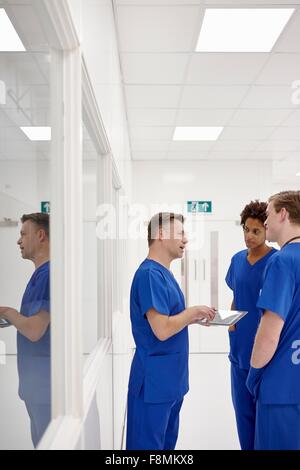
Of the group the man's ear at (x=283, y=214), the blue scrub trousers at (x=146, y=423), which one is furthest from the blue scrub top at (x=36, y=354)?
the man's ear at (x=283, y=214)

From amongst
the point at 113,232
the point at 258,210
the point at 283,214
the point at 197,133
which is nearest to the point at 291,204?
the point at 283,214

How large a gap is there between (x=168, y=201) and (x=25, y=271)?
491 cm

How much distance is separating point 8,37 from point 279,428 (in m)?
1.71

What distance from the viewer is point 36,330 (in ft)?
3.45

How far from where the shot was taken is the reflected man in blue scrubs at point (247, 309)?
2.45 meters

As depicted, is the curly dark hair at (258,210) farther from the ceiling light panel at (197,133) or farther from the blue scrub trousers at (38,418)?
the ceiling light panel at (197,133)

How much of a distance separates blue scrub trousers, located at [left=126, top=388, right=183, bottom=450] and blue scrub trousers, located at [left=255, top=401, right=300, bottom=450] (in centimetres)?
39

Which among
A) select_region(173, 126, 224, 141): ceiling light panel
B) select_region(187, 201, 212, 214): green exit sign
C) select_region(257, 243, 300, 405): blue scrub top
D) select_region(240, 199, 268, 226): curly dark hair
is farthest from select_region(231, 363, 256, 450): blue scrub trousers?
select_region(187, 201, 212, 214): green exit sign

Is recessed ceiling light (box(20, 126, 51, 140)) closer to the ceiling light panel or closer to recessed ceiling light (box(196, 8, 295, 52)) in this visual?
recessed ceiling light (box(196, 8, 295, 52))

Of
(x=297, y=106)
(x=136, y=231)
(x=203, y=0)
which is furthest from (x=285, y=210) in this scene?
(x=136, y=231)

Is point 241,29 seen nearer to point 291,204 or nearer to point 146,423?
point 291,204

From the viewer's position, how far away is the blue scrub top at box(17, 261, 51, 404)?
3.44ft

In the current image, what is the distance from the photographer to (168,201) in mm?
5910

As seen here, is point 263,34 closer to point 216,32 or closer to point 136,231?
point 216,32
